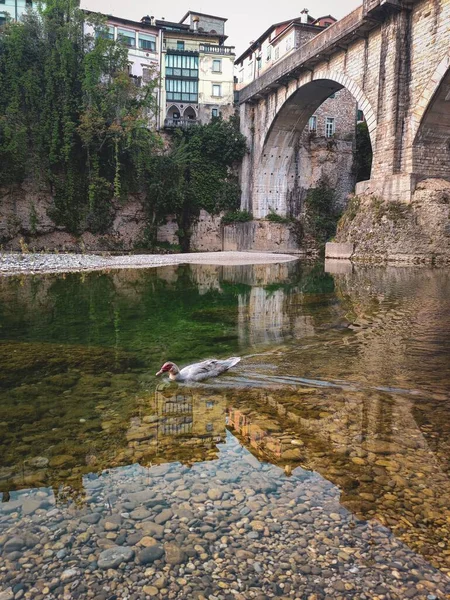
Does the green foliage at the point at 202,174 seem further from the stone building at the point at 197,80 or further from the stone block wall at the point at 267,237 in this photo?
the stone building at the point at 197,80

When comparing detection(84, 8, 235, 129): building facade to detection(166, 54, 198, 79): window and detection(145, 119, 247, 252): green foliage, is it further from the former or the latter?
detection(145, 119, 247, 252): green foliage

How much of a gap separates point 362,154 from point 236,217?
37.2 ft

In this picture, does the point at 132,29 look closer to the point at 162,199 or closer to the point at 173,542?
the point at 162,199

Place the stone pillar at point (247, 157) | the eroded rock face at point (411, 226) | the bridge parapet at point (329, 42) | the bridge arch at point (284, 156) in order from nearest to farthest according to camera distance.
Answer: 1. the eroded rock face at point (411, 226)
2. the bridge parapet at point (329, 42)
3. the bridge arch at point (284, 156)
4. the stone pillar at point (247, 157)

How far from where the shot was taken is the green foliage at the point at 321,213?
115 ft

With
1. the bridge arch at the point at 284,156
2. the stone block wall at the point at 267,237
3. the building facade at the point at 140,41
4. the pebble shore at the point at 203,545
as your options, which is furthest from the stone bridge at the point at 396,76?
the building facade at the point at 140,41

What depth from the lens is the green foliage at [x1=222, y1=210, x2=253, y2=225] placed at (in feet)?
115

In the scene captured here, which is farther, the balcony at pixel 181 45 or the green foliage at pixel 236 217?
the balcony at pixel 181 45

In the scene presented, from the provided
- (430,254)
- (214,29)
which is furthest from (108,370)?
(214,29)

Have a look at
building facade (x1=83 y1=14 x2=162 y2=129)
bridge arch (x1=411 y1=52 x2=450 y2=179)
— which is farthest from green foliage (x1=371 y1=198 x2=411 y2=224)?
building facade (x1=83 y1=14 x2=162 y2=129)

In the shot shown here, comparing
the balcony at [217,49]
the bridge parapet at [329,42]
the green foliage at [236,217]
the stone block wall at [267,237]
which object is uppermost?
the balcony at [217,49]

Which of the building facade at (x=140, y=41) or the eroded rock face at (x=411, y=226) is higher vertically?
A: the building facade at (x=140, y=41)

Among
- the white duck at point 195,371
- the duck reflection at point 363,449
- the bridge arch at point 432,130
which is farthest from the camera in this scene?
the bridge arch at point 432,130

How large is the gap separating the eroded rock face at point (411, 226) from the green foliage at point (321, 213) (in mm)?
13668
